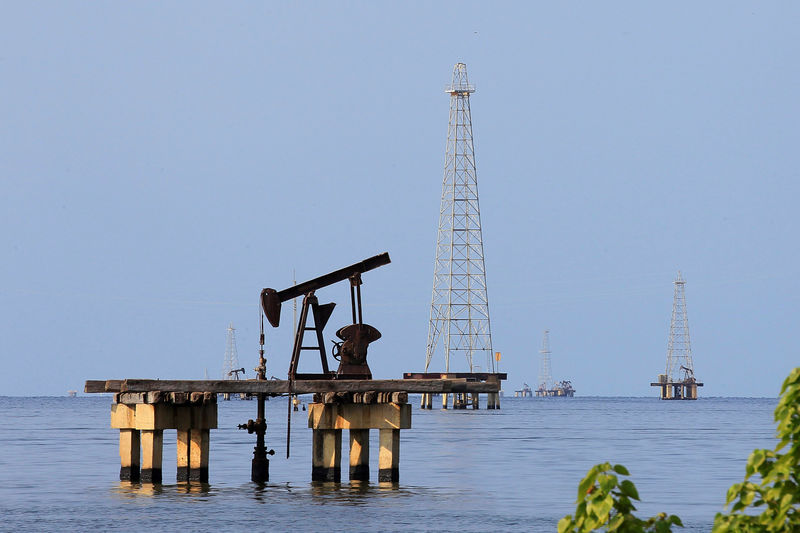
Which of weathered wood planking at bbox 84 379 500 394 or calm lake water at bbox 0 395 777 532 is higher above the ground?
weathered wood planking at bbox 84 379 500 394

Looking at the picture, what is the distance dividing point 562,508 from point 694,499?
4.74m

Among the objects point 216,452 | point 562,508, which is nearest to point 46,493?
point 562,508

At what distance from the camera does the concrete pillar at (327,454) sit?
114ft

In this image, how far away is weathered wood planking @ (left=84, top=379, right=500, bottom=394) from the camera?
108 ft

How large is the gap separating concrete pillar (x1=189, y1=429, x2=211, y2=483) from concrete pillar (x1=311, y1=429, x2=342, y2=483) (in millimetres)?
3008

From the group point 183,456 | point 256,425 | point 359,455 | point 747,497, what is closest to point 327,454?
point 359,455

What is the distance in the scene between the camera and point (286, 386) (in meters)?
33.6

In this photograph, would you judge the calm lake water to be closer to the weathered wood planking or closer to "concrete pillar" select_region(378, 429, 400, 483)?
"concrete pillar" select_region(378, 429, 400, 483)

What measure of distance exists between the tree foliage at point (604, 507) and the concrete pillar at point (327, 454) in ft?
89.9

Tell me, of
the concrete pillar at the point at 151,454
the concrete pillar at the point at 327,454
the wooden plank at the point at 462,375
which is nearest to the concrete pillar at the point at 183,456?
the concrete pillar at the point at 151,454

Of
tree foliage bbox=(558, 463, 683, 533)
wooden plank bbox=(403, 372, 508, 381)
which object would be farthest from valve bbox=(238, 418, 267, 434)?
wooden plank bbox=(403, 372, 508, 381)

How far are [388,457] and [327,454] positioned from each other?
67.4 inches

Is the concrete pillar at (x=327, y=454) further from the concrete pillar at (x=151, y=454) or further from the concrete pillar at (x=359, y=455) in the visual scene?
the concrete pillar at (x=151, y=454)

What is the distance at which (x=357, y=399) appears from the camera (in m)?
33.2
